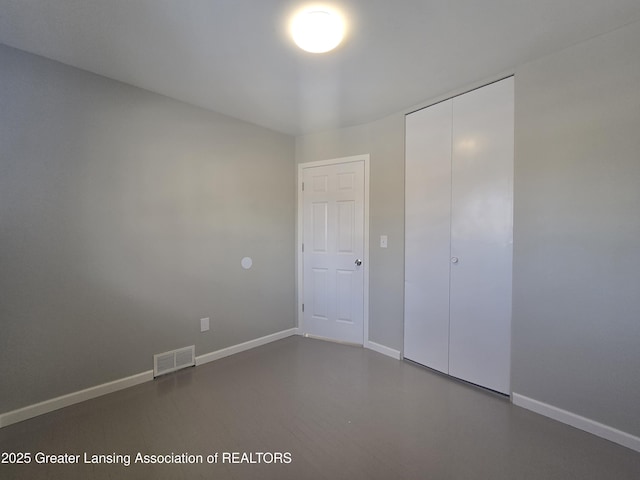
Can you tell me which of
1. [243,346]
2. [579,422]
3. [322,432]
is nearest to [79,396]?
[243,346]

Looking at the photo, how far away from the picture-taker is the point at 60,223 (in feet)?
6.56

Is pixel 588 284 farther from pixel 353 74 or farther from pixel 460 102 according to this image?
pixel 353 74

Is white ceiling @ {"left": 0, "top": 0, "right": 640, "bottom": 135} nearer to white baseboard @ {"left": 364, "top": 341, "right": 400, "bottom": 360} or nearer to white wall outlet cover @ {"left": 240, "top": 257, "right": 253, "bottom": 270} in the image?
white wall outlet cover @ {"left": 240, "top": 257, "right": 253, "bottom": 270}

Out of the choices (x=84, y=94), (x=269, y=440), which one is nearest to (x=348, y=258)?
(x=269, y=440)

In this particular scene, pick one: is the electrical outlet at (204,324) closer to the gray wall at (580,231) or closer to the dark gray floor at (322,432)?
the dark gray floor at (322,432)

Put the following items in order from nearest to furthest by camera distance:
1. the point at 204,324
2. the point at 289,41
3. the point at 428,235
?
the point at 289,41 < the point at 428,235 < the point at 204,324

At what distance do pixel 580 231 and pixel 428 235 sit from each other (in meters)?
1.04

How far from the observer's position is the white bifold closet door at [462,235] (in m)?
2.15

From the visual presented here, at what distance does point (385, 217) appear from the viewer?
2.96 metres

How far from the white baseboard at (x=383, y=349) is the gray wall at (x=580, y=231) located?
1.04m

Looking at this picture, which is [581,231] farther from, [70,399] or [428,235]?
[70,399]

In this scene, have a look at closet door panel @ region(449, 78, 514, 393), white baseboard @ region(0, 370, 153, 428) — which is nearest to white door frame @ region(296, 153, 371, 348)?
closet door panel @ region(449, 78, 514, 393)

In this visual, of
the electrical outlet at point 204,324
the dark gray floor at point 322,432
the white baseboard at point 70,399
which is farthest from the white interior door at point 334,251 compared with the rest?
the white baseboard at point 70,399

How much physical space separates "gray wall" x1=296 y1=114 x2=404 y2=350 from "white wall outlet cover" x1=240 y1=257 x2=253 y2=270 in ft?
4.38
